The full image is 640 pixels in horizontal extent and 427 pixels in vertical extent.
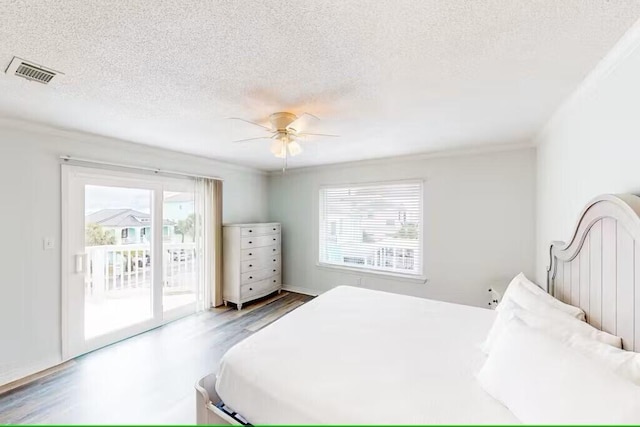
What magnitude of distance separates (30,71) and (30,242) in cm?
172

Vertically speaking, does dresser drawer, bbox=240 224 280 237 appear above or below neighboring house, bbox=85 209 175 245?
below

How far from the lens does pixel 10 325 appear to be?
241 cm

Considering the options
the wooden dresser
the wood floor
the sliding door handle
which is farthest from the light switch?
the wooden dresser

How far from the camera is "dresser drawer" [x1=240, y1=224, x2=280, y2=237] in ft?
14.0

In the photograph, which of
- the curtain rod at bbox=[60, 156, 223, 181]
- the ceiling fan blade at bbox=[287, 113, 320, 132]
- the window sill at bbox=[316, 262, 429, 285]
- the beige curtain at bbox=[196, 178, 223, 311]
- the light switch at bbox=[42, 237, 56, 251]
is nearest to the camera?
the ceiling fan blade at bbox=[287, 113, 320, 132]

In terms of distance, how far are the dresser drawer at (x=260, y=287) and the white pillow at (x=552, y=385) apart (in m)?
3.50

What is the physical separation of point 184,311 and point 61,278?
1518 mm

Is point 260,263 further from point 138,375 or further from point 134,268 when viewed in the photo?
point 138,375

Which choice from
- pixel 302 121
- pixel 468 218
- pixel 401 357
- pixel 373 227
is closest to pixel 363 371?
pixel 401 357

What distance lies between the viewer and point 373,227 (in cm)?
434

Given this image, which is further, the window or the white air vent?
the window

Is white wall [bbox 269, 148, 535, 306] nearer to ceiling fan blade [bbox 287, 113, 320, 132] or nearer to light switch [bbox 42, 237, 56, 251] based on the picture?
ceiling fan blade [bbox 287, 113, 320, 132]

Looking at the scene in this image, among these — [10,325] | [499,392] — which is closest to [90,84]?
[10,325]

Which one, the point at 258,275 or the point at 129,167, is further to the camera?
the point at 258,275
